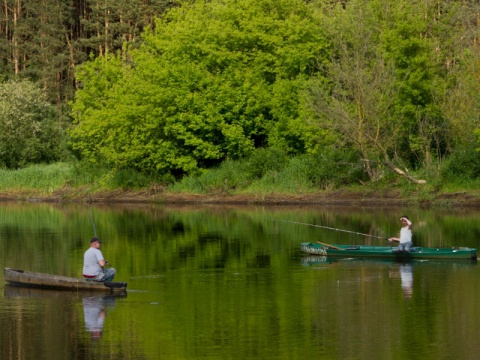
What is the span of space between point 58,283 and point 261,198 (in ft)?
119

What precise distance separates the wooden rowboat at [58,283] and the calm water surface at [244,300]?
0.28m

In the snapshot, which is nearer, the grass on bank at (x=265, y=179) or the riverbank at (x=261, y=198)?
the riverbank at (x=261, y=198)

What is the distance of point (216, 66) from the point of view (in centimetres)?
7112

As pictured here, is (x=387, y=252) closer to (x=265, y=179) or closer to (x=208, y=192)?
(x=265, y=179)

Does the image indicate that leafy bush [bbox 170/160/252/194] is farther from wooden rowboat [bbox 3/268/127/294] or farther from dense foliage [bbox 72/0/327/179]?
wooden rowboat [bbox 3/268/127/294]

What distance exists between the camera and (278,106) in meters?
67.7

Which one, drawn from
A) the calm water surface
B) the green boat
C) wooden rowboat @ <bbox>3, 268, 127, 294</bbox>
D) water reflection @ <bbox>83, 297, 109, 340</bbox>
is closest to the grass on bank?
the calm water surface

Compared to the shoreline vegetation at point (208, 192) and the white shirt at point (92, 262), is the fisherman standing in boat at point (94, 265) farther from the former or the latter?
the shoreline vegetation at point (208, 192)

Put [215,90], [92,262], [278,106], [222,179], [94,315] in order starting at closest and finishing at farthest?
[94,315]
[92,262]
[278,106]
[222,179]
[215,90]

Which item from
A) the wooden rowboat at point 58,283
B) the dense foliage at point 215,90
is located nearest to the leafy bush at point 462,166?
the dense foliage at point 215,90

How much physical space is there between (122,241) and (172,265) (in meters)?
9.07

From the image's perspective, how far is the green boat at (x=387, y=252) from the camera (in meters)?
35.1

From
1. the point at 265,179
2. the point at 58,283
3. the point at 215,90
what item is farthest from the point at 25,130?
the point at 58,283

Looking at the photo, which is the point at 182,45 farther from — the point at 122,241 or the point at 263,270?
the point at 263,270
